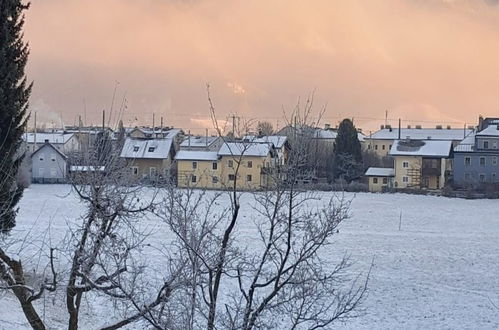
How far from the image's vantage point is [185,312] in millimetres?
7062

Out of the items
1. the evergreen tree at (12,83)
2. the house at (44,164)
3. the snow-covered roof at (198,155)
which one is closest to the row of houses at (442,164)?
the snow-covered roof at (198,155)

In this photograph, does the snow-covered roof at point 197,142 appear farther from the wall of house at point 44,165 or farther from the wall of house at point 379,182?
the wall of house at point 379,182

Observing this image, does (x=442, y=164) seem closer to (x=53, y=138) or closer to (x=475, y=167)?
(x=475, y=167)

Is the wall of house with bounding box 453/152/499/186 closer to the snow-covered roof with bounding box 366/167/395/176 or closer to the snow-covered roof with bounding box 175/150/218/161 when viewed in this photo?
the snow-covered roof with bounding box 366/167/395/176

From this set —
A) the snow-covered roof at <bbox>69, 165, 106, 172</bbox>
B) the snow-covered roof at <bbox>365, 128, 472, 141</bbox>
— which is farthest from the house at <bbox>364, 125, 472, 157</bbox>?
the snow-covered roof at <bbox>69, 165, 106, 172</bbox>

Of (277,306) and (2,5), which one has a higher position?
(2,5)

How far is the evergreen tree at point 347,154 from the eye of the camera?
219 ft

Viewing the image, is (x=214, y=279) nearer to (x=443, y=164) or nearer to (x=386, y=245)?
(x=386, y=245)

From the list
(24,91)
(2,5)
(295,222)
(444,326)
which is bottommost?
(444,326)

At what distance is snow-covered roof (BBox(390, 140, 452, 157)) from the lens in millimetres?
66438

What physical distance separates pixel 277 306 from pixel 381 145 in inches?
3537

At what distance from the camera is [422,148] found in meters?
68.1

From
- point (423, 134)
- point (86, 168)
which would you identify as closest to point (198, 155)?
point (423, 134)

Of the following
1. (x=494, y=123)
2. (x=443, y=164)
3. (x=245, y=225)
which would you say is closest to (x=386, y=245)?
(x=245, y=225)
